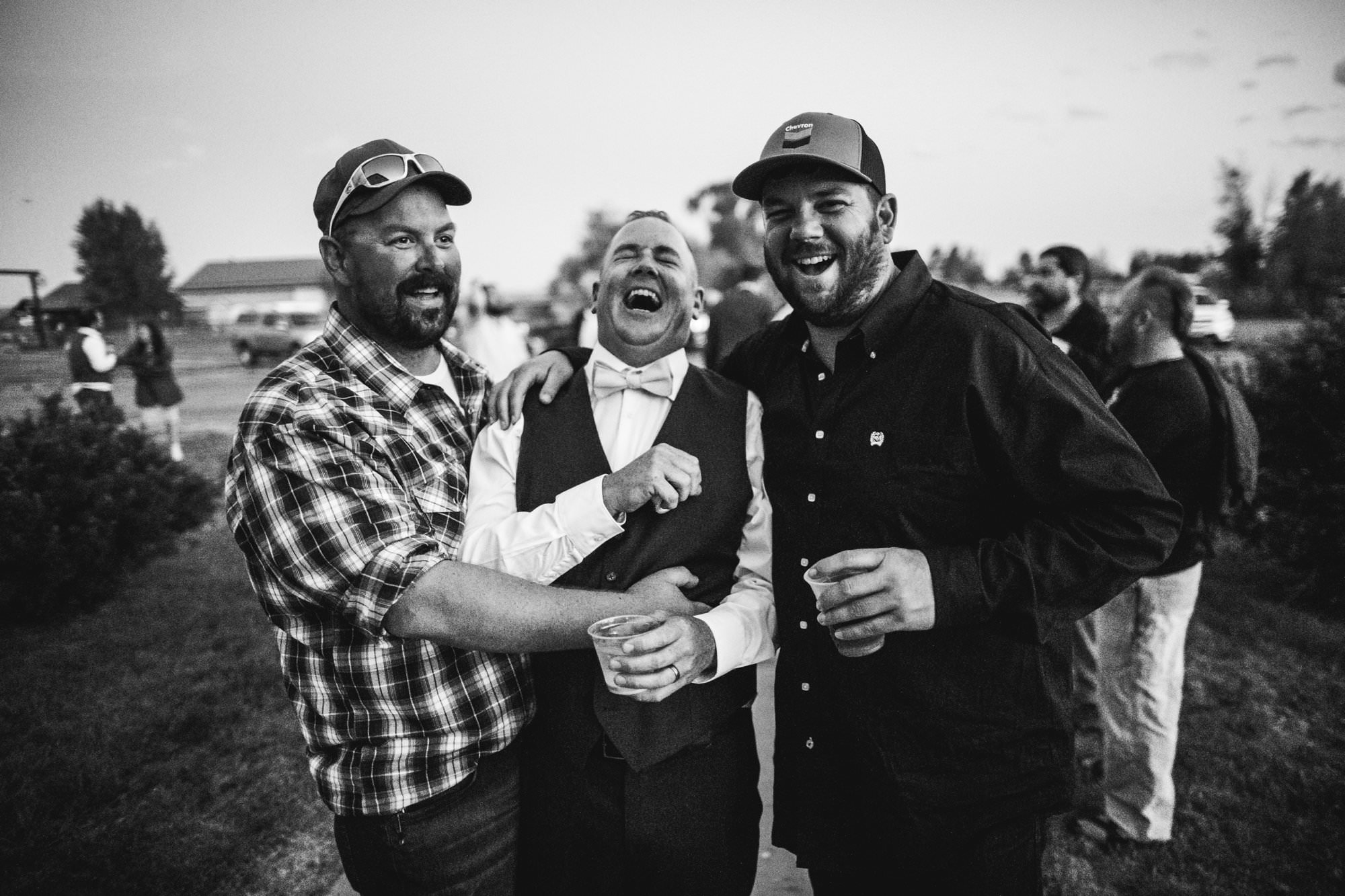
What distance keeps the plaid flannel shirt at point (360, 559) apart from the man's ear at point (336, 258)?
3.9 inches

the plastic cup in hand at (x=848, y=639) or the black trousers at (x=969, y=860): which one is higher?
the plastic cup in hand at (x=848, y=639)

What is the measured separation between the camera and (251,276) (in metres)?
10.6

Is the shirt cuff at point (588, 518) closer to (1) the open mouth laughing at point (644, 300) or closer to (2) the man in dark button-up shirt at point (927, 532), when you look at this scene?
(2) the man in dark button-up shirt at point (927, 532)

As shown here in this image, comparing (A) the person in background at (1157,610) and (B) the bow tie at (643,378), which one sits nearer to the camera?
(B) the bow tie at (643,378)

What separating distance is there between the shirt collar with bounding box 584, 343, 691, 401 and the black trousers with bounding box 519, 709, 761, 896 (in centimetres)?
97

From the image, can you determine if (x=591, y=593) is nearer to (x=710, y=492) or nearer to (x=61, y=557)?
(x=710, y=492)

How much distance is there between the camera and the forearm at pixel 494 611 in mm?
1507

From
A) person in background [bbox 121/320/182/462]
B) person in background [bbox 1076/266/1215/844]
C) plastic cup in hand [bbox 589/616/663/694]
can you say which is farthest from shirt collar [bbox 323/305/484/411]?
person in background [bbox 121/320/182/462]

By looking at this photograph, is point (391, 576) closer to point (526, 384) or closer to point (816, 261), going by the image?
point (526, 384)

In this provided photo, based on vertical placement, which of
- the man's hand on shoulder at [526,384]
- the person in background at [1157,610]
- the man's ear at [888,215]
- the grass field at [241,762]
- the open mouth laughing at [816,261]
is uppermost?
the man's ear at [888,215]

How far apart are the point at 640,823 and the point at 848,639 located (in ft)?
2.59

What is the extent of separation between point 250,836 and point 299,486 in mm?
2463

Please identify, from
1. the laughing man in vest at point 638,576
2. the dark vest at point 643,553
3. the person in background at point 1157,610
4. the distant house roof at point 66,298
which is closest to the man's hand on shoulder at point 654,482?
the laughing man in vest at point 638,576

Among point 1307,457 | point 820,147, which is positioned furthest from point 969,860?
point 1307,457
